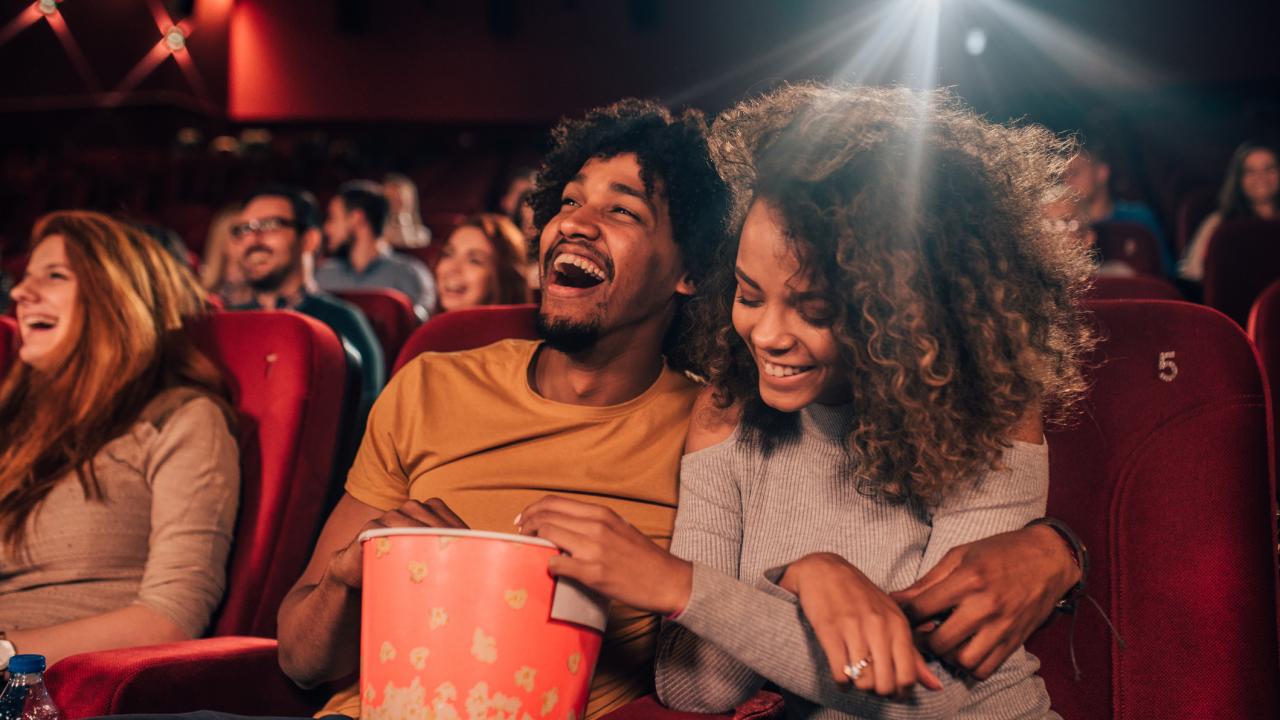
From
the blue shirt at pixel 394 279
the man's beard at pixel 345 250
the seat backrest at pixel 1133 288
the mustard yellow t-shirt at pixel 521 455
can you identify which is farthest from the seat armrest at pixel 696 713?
the man's beard at pixel 345 250

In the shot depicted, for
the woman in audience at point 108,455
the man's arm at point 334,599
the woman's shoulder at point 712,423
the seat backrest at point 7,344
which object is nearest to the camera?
the man's arm at point 334,599

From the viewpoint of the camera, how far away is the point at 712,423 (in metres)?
1.12

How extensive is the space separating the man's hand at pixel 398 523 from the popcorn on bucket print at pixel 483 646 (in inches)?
6.7

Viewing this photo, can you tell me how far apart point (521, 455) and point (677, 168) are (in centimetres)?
39

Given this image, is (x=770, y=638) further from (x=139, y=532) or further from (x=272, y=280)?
(x=272, y=280)

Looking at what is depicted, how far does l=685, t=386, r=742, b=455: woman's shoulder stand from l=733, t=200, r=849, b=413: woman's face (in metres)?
0.12

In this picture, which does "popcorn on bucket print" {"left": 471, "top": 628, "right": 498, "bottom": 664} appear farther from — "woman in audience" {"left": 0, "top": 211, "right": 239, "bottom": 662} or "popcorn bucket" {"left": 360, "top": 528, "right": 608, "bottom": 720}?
"woman in audience" {"left": 0, "top": 211, "right": 239, "bottom": 662}

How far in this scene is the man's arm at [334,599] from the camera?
0.99 meters

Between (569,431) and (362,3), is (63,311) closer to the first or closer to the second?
(569,431)

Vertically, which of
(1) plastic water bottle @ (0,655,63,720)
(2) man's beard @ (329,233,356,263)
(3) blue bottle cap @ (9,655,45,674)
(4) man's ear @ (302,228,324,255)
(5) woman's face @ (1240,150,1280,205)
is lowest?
(1) plastic water bottle @ (0,655,63,720)

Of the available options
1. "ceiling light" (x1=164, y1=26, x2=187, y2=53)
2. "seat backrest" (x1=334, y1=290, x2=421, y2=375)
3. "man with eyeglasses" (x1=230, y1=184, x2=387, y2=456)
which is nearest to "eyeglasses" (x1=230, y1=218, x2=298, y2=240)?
"man with eyeglasses" (x1=230, y1=184, x2=387, y2=456)

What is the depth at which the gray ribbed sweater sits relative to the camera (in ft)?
2.84

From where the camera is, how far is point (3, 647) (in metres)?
1.23

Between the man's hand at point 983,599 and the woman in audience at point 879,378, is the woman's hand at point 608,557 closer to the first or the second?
the woman in audience at point 879,378
